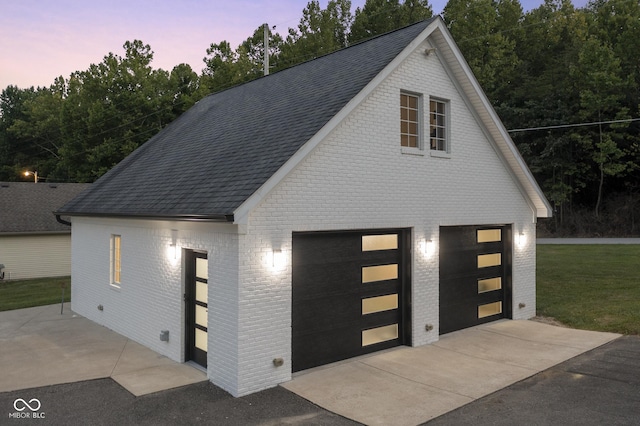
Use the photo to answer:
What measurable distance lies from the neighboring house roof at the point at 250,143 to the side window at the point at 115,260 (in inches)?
32.5

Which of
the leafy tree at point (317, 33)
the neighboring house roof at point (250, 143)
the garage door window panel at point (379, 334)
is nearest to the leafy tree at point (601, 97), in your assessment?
the leafy tree at point (317, 33)

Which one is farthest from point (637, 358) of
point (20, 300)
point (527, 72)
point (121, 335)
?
point (527, 72)

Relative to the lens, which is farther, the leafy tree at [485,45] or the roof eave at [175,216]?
the leafy tree at [485,45]

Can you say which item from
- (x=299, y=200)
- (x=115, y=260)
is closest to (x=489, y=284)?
(x=299, y=200)

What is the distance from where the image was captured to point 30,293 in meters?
18.9

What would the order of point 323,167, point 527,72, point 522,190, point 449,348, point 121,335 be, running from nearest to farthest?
point 323,167 → point 449,348 → point 121,335 → point 522,190 → point 527,72

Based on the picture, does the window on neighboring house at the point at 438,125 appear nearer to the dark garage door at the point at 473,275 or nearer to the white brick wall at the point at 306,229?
the white brick wall at the point at 306,229

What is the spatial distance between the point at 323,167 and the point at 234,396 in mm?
4183

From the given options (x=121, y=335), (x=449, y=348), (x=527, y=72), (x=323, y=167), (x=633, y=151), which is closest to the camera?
(x=323, y=167)

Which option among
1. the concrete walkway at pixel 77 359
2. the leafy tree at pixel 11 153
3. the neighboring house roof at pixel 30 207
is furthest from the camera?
the leafy tree at pixel 11 153

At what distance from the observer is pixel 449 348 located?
33.1 ft

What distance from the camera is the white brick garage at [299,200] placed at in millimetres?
7945

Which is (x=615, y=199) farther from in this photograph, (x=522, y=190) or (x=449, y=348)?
(x=449, y=348)
